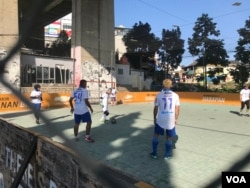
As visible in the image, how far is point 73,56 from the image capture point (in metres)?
31.9

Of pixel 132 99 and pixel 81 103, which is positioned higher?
pixel 81 103

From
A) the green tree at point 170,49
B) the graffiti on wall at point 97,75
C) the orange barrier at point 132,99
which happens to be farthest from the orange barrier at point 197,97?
the green tree at point 170,49

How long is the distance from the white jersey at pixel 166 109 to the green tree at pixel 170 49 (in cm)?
4799

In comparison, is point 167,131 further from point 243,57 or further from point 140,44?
point 140,44

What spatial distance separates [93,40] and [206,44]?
21.8 m

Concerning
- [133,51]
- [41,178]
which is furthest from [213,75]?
[41,178]

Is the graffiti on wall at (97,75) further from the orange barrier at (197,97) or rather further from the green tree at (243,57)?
the green tree at (243,57)

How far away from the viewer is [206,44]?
A: 48312 mm

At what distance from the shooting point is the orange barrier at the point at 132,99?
20.0m

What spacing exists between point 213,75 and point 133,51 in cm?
1887

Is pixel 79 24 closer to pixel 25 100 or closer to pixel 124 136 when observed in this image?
pixel 124 136

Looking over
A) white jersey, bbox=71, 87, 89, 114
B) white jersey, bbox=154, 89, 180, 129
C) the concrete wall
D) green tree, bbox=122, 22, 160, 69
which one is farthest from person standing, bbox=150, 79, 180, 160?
green tree, bbox=122, 22, 160, 69

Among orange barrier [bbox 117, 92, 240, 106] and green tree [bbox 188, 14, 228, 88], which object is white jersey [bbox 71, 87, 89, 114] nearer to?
orange barrier [bbox 117, 92, 240, 106]

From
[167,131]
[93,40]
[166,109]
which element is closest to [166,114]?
[166,109]
